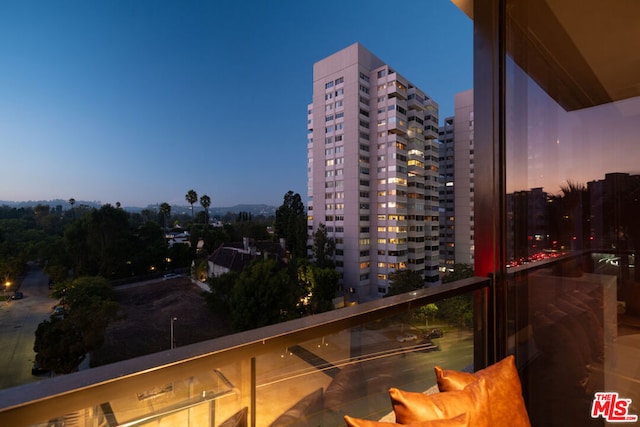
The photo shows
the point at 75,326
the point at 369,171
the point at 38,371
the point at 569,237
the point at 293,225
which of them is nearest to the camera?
the point at 569,237

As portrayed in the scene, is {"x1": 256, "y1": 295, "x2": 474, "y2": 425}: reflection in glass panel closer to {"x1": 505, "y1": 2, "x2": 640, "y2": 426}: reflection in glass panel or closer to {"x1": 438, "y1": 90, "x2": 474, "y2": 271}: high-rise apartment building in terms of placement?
{"x1": 505, "y1": 2, "x2": 640, "y2": 426}: reflection in glass panel

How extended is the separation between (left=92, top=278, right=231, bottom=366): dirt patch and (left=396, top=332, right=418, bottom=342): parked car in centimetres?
2099

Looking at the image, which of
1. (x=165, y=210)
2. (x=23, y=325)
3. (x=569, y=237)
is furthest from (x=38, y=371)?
(x=569, y=237)

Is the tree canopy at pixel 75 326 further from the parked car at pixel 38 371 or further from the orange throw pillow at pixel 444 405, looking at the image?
the orange throw pillow at pixel 444 405

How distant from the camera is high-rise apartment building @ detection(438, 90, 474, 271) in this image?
28859 mm

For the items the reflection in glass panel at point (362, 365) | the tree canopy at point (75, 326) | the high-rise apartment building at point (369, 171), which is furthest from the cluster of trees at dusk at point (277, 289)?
the reflection in glass panel at point (362, 365)

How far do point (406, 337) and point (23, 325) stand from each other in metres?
31.2

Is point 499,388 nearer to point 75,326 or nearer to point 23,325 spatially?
point 75,326

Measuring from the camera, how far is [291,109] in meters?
47.0

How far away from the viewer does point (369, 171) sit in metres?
24.8

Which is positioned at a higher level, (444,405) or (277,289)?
(444,405)

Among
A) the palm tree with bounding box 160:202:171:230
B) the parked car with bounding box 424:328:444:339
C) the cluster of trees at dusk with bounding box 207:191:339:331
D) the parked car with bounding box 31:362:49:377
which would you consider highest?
Answer: the palm tree with bounding box 160:202:171:230

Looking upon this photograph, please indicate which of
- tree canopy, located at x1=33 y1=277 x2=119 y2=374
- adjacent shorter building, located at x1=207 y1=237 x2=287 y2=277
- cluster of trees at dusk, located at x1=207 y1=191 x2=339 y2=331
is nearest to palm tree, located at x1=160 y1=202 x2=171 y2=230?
adjacent shorter building, located at x1=207 y1=237 x2=287 y2=277

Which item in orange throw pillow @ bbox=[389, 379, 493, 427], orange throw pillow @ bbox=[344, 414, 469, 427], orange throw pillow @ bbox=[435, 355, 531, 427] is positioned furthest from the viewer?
orange throw pillow @ bbox=[435, 355, 531, 427]
